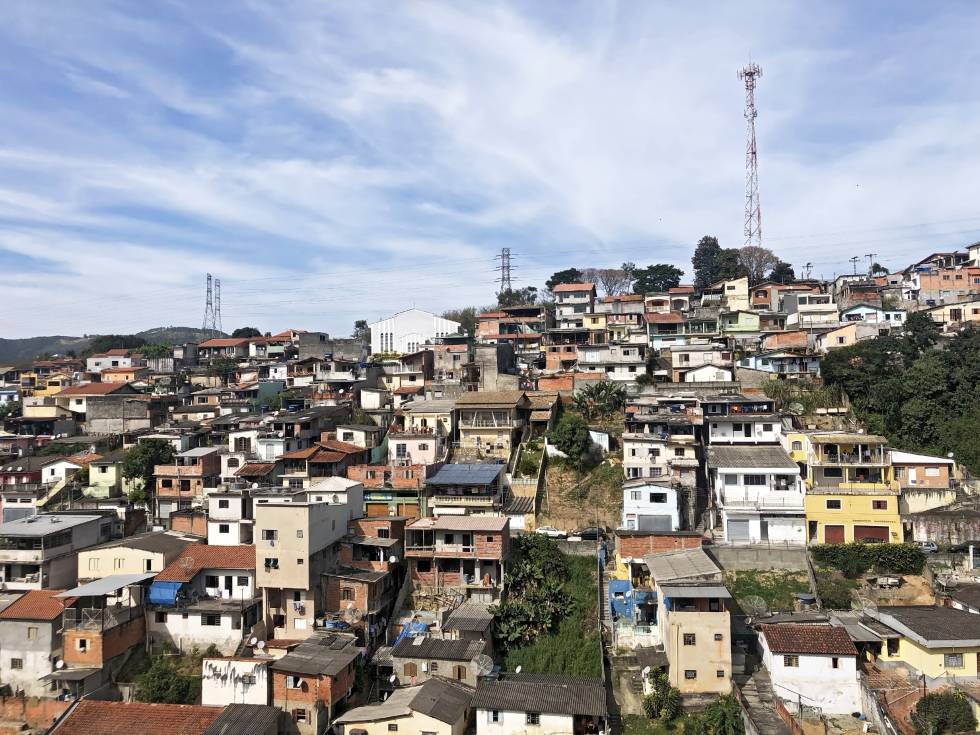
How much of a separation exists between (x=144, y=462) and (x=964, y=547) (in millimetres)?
38042

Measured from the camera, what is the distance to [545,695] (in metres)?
20.7

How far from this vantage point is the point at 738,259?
231ft

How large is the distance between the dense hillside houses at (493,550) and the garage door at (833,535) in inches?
4.6

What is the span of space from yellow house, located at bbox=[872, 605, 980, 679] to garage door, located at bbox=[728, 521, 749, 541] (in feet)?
21.2

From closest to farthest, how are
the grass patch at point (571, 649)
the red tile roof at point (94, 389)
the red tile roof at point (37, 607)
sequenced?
the grass patch at point (571, 649) < the red tile roof at point (37, 607) < the red tile roof at point (94, 389)

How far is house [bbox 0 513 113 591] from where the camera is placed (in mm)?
27609

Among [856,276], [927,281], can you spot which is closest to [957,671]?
[927,281]

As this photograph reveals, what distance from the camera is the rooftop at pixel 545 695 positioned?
20.0 metres

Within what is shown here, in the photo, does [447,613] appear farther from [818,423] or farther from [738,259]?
[738,259]

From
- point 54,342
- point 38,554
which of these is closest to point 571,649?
point 38,554

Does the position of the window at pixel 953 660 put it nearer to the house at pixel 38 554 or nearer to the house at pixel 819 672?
the house at pixel 819 672

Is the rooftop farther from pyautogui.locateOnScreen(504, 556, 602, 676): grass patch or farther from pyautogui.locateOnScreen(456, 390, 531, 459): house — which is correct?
pyautogui.locateOnScreen(456, 390, 531, 459): house

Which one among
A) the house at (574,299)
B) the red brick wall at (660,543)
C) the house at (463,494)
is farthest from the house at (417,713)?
the house at (574,299)

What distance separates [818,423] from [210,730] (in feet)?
104
